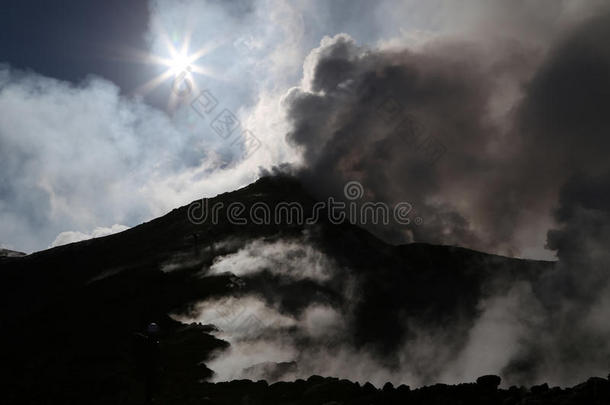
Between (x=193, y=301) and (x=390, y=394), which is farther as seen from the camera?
(x=193, y=301)

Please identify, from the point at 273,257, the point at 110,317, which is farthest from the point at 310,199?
the point at 110,317

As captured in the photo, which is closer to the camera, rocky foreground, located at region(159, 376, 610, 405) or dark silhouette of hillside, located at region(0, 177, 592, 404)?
rocky foreground, located at region(159, 376, 610, 405)

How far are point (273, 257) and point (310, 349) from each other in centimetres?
2934

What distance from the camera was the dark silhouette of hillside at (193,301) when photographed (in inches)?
1102

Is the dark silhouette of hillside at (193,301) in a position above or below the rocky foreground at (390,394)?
above

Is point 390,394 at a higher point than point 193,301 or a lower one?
lower

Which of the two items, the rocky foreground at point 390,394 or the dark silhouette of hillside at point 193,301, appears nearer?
the rocky foreground at point 390,394

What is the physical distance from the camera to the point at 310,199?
12706 centimetres

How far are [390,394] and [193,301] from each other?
4596cm

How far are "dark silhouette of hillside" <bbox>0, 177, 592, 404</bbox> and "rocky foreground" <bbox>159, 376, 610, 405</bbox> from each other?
73 mm

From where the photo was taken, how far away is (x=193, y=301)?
63.2 m

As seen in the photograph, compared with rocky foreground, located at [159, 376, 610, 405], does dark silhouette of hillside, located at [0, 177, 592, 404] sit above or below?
above

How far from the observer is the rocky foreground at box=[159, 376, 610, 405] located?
58.7 feet

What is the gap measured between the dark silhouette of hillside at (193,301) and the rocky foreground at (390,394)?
2.9 inches
